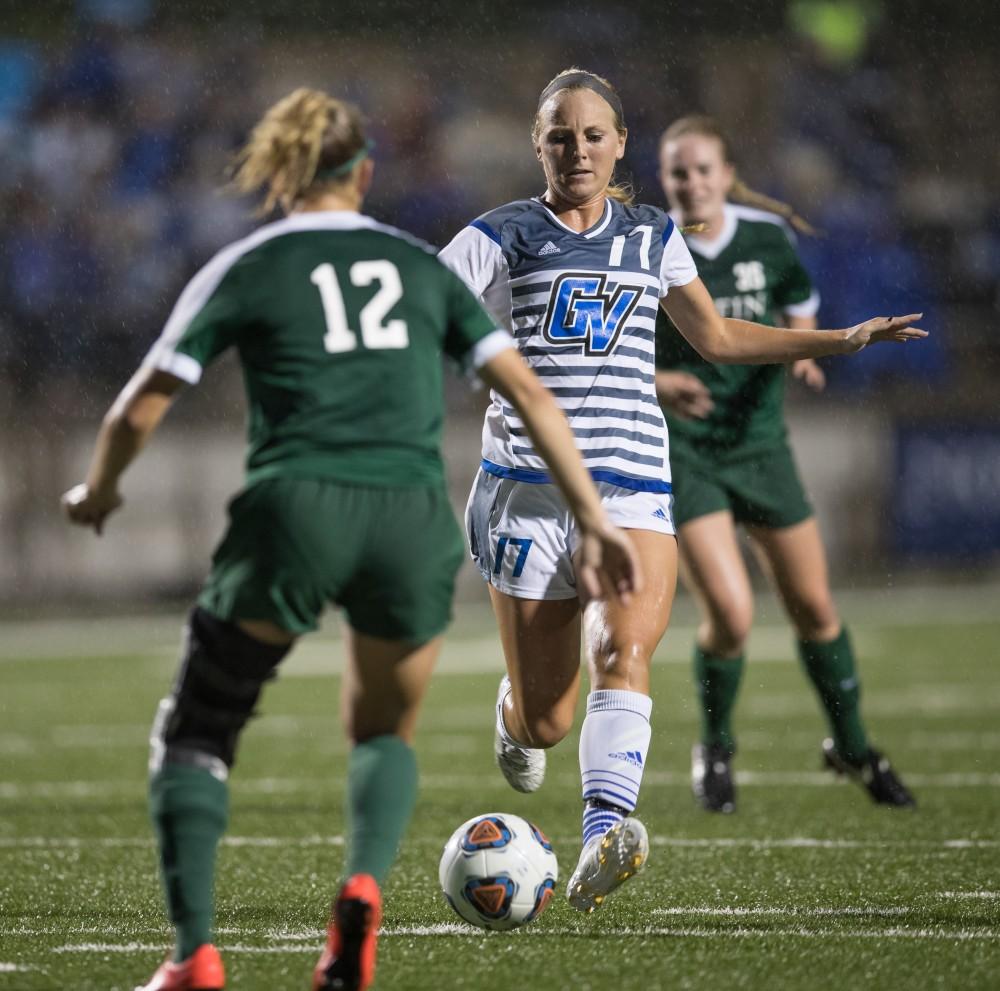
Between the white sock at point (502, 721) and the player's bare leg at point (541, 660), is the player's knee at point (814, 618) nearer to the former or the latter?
the white sock at point (502, 721)

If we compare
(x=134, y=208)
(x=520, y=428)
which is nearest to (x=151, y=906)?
(x=520, y=428)

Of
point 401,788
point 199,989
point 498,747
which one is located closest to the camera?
point 199,989

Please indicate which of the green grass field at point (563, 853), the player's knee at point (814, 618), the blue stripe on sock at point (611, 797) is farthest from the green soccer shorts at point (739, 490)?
the blue stripe on sock at point (611, 797)

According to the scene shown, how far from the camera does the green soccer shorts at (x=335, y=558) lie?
3523 mm

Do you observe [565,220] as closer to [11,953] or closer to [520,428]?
[520,428]

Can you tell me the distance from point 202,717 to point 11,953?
1.03 metres

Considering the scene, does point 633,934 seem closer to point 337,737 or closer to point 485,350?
point 485,350

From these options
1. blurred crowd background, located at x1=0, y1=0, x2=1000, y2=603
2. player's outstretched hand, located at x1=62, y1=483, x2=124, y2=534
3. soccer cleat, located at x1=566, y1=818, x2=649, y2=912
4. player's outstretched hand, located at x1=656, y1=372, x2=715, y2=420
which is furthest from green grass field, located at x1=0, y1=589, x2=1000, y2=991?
blurred crowd background, located at x1=0, y1=0, x2=1000, y2=603

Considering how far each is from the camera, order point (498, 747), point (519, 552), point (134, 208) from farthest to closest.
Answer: point (134, 208), point (498, 747), point (519, 552)

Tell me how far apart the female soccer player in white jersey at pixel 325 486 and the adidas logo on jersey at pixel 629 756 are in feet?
3.38

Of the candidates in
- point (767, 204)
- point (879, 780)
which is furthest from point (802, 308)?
point (879, 780)

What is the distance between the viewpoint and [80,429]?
16.5 meters

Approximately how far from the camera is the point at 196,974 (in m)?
3.47

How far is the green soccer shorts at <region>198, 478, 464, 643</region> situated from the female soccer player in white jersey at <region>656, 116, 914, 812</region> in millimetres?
3168
